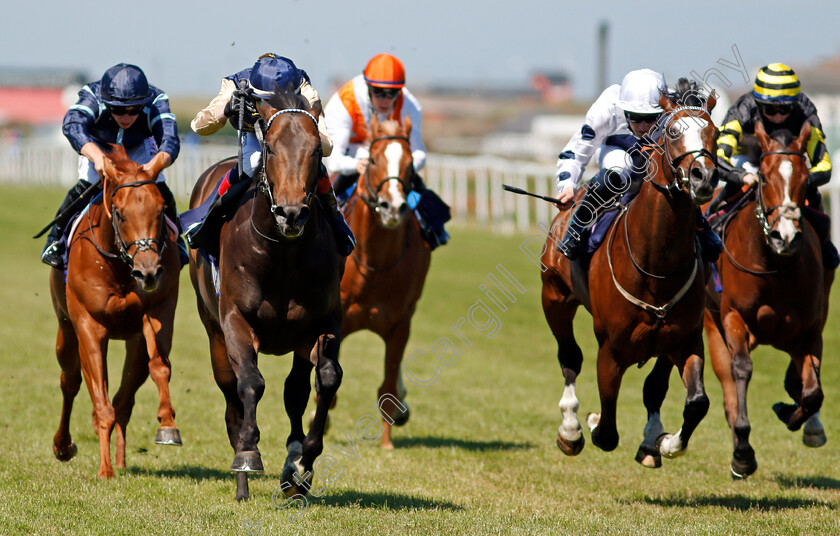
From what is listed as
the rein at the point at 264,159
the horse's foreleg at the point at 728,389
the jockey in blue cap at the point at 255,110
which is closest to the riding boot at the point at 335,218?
the jockey in blue cap at the point at 255,110

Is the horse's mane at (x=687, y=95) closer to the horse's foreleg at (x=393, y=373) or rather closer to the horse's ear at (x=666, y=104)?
the horse's ear at (x=666, y=104)

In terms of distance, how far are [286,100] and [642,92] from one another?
2.27m

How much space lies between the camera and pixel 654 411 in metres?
7.04

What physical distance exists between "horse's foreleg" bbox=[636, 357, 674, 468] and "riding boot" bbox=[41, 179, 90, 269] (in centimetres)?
399

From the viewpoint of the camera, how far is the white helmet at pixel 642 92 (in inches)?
262

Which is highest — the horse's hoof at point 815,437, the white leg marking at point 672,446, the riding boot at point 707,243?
the riding boot at point 707,243

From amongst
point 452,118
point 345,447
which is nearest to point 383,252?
point 345,447

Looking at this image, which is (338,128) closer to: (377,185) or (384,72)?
(384,72)

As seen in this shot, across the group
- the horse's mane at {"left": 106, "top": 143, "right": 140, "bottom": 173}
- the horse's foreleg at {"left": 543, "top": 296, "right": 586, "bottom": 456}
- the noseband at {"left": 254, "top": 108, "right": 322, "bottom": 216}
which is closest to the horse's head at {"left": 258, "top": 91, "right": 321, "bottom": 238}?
the noseband at {"left": 254, "top": 108, "right": 322, "bottom": 216}

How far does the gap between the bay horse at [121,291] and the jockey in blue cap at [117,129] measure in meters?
0.21

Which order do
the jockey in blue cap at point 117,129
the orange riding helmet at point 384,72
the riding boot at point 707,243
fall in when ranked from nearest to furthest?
the riding boot at point 707,243
the jockey in blue cap at point 117,129
the orange riding helmet at point 384,72

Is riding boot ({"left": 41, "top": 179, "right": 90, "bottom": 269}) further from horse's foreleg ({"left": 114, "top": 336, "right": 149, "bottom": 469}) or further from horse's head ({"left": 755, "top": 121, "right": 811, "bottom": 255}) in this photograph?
horse's head ({"left": 755, "top": 121, "right": 811, "bottom": 255})

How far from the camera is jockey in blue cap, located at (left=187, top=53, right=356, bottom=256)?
5961 millimetres

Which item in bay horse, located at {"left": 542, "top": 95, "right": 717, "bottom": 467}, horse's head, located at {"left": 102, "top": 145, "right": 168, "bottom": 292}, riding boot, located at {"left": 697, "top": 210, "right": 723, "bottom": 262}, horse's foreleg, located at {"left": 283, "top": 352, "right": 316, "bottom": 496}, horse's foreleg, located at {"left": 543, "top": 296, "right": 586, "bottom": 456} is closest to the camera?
bay horse, located at {"left": 542, "top": 95, "right": 717, "bottom": 467}
